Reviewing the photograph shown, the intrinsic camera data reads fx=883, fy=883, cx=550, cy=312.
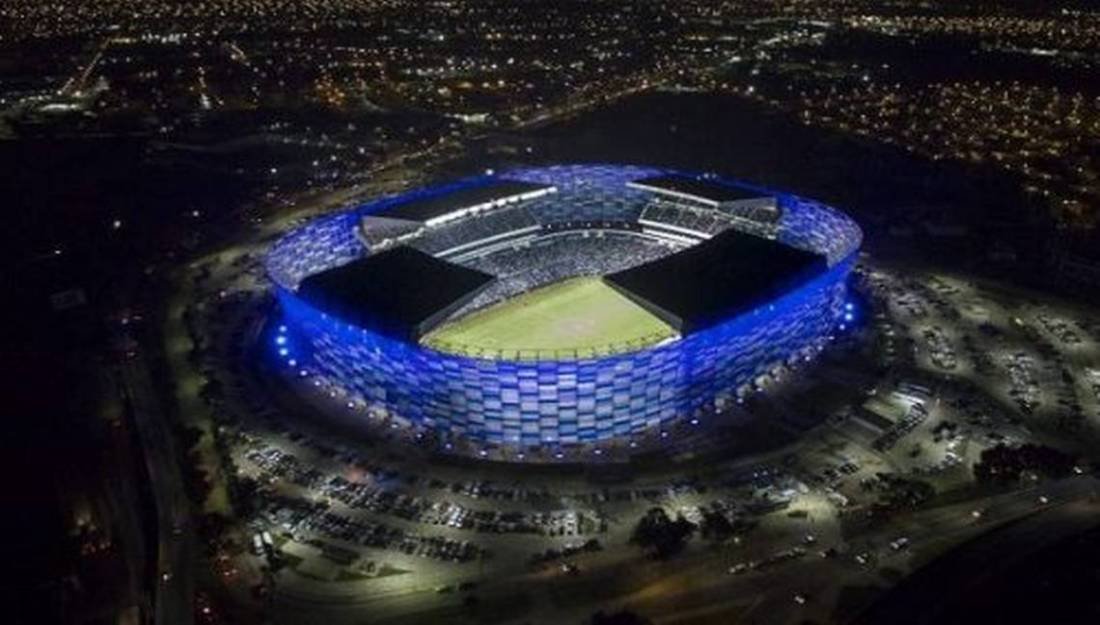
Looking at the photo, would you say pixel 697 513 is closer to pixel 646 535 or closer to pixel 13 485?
pixel 646 535

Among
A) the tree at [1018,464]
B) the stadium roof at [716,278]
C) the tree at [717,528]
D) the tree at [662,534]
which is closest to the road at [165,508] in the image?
the tree at [662,534]

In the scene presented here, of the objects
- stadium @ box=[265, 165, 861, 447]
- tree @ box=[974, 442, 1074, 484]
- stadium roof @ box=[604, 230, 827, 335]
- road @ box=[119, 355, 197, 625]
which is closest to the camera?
road @ box=[119, 355, 197, 625]

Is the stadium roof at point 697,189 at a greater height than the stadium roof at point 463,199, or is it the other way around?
the stadium roof at point 697,189

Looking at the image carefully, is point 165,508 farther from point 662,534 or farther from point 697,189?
point 697,189

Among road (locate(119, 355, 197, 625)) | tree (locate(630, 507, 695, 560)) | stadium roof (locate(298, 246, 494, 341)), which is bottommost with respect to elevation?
road (locate(119, 355, 197, 625))

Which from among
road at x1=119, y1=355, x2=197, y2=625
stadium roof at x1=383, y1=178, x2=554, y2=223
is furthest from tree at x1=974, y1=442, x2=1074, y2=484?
road at x1=119, y1=355, x2=197, y2=625

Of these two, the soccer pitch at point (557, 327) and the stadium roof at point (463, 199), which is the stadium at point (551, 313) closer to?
the soccer pitch at point (557, 327)

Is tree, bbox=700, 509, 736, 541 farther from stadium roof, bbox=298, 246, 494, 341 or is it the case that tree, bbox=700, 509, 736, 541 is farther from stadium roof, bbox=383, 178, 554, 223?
stadium roof, bbox=383, 178, 554, 223
